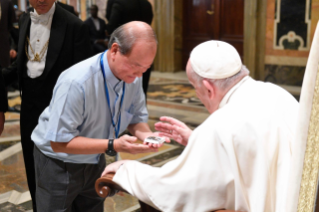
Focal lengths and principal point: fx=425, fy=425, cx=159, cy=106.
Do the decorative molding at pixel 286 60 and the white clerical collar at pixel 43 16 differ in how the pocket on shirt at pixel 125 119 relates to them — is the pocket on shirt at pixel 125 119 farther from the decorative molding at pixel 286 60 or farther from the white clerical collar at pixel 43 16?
the decorative molding at pixel 286 60

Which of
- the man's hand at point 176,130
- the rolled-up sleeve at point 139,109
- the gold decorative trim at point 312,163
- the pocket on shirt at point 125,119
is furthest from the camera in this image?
the rolled-up sleeve at point 139,109

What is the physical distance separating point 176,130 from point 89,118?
1.55 ft

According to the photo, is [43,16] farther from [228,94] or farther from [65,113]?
[228,94]

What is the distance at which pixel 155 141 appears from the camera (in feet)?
7.04

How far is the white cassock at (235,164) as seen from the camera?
1.65m

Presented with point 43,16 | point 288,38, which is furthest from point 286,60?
point 43,16

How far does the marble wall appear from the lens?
339 inches

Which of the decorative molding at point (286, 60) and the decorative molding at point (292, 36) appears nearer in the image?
the decorative molding at point (292, 36)

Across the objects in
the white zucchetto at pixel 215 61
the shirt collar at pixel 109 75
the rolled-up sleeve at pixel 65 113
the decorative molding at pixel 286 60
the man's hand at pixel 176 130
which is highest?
the white zucchetto at pixel 215 61

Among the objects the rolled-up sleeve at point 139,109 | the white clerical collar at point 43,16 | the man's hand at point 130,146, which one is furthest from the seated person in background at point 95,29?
the man's hand at point 130,146

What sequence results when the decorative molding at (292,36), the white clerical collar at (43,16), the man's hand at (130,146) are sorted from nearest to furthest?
the man's hand at (130,146), the white clerical collar at (43,16), the decorative molding at (292,36)

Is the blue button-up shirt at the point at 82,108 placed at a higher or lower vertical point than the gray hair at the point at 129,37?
lower

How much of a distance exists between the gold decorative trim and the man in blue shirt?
3.02 ft

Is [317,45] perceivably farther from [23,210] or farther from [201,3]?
[201,3]
